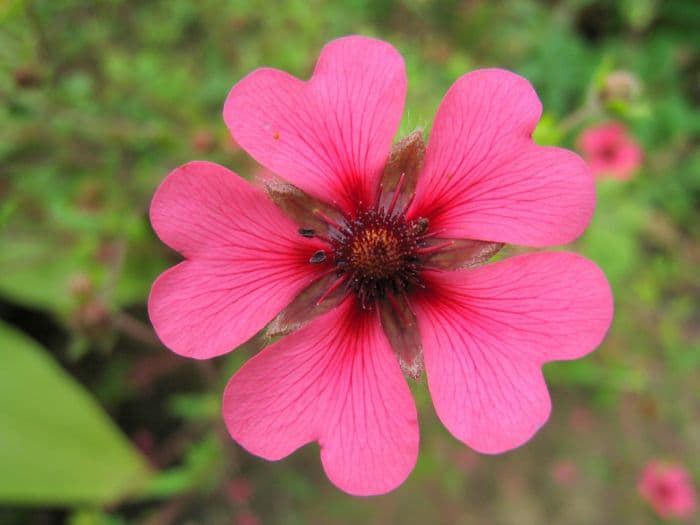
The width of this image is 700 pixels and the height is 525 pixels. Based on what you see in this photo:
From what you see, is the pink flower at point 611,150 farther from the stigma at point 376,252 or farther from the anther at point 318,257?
the anther at point 318,257

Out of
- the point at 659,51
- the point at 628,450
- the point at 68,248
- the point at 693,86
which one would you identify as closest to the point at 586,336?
the point at 68,248

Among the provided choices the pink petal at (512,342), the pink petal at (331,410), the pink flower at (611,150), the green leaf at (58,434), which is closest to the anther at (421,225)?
the pink petal at (512,342)

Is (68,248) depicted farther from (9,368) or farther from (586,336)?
(586,336)

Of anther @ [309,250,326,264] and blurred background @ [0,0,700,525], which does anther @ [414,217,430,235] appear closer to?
anther @ [309,250,326,264]

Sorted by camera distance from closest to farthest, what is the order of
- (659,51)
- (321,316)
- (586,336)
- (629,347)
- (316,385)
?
(586,336), (316,385), (321,316), (629,347), (659,51)

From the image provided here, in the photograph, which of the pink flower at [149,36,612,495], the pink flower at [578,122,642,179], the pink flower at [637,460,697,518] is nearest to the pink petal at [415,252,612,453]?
the pink flower at [149,36,612,495]

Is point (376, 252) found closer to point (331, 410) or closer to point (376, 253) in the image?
point (376, 253)
